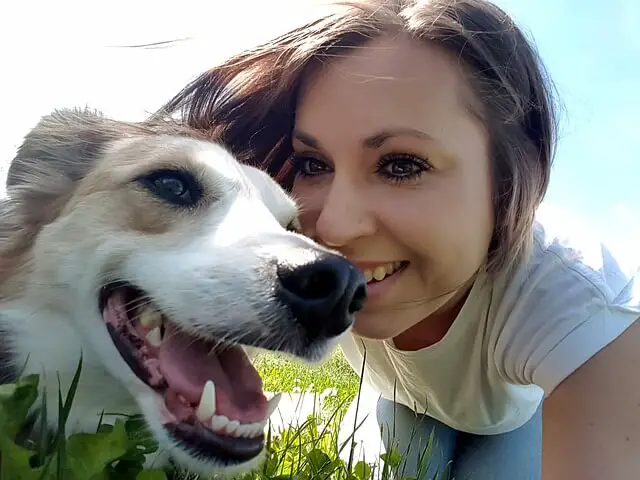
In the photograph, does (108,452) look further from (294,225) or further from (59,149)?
(59,149)

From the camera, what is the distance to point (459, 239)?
2330mm

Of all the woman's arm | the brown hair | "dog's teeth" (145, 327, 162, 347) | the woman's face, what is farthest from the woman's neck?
"dog's teeth" (145, 327, 162, 347)

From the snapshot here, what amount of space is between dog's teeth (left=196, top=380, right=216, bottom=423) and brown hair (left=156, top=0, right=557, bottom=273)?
4.25 feet

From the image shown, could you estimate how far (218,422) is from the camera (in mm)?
1582

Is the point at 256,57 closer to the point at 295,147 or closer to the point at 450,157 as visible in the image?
the point at 295,147

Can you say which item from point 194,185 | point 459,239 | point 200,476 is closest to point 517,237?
point 459,239

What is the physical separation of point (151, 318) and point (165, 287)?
0.11m

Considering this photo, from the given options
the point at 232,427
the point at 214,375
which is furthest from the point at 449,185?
the point at 232,427

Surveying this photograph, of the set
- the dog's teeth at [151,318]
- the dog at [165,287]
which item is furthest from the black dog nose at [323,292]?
the dog's teeth at [151,318]

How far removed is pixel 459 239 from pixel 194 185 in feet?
2.96

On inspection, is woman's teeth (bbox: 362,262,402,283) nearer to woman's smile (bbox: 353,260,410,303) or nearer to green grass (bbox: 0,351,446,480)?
woman's smile (bbox: 353,260,410,303)

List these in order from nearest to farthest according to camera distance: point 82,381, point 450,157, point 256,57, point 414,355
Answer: point 82,381
point 450,157
point 256,57
point 414,355

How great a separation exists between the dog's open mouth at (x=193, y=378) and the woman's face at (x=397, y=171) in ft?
2.09

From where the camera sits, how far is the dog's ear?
2.26 meters
